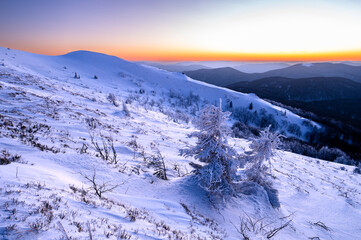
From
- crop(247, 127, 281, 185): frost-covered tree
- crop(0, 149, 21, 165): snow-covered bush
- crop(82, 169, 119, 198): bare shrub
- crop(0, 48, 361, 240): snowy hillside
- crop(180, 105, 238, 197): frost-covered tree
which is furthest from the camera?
crop(247, 127, 281, 185): frost-covered tree

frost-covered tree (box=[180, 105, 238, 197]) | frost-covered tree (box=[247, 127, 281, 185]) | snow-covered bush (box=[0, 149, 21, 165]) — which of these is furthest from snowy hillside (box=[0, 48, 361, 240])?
frost-covered tree (box=[180, 105, 238, 197])

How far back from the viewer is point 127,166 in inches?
317

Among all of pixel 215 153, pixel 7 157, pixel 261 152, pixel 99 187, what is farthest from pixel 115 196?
pixel 261 152

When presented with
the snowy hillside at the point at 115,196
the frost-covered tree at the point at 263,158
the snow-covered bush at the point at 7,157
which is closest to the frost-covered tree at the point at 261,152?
the frost-covered tree at the point at 263,158

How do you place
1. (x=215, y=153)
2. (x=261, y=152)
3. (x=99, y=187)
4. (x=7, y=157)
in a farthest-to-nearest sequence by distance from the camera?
(x=261, y=152) < (x=215, y=153) < (x=99, y=187) < (x=7, y=157)

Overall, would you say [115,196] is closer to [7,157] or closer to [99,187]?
[99,187]

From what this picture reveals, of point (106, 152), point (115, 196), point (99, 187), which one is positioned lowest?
point (115, 196)

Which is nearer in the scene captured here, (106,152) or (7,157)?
(7,157)

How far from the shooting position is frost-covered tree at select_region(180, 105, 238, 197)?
23.4 ft

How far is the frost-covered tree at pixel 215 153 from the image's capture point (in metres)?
7.14

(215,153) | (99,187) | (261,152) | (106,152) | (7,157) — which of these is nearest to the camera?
(7,157)

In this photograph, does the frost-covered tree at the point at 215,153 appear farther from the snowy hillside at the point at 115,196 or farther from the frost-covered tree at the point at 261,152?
the frost-covered tree at the point at 261,152

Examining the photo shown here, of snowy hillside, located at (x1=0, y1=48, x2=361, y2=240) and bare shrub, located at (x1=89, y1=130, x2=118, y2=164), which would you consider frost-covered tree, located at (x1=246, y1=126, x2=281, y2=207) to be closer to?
snowy hillside, located at (x1=0, y1=48, x2=361, y2=240)

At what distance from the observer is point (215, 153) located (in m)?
7.41
